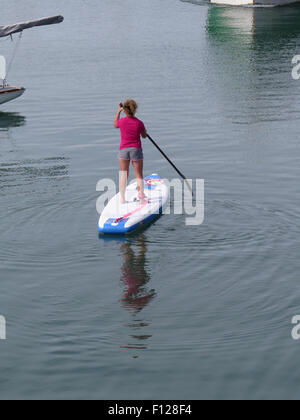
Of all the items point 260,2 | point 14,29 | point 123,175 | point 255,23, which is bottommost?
point 123,175

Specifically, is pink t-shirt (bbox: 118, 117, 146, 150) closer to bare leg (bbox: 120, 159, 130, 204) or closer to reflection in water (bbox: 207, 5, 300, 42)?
bare leg (bbox: 120, 159, 130, 204)

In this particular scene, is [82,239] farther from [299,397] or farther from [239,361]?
[299,397]

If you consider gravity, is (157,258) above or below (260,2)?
below

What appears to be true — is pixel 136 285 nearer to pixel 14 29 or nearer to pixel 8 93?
pixel 8 93

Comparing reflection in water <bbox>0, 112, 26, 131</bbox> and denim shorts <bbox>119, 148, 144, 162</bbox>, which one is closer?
denim shorts <bbox>119, 148, 144, 162</bbox>

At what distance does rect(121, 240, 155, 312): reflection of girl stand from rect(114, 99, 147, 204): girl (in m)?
2.06

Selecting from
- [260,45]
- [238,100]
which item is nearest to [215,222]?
[238,100]

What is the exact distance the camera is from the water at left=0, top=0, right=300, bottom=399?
9945 mm

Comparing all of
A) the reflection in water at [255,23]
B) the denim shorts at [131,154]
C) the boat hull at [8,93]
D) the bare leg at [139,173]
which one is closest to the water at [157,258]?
the boat hull at [8,93]

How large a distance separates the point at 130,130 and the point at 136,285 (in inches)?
169

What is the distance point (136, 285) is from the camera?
1269 cm

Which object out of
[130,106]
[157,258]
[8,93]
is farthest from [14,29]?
[157,258]

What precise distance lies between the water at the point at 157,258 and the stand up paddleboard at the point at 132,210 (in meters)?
0.32

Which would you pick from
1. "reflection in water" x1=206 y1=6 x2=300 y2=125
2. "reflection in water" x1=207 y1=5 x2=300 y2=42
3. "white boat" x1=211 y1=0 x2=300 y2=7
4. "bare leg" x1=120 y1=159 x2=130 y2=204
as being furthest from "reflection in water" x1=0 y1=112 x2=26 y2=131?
"white boat" x1=211 y1=0 x2=300 y2=7
